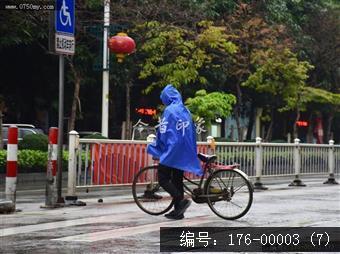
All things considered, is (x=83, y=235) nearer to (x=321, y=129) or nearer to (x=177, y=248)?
(x=177, y=248)

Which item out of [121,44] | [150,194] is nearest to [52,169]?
[150,194]

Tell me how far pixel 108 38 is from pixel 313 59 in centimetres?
1448

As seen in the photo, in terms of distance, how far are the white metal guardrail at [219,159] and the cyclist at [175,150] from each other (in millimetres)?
2390

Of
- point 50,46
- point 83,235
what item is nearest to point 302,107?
point 50,46

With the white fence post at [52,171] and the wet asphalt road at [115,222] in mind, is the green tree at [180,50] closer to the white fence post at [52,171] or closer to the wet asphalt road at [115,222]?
the wet asphalt road at [115,222]

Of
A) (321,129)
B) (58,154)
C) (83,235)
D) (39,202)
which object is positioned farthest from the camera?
(321,129)

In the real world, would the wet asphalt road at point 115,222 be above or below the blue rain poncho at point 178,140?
below

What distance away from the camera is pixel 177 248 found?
6.31 metres

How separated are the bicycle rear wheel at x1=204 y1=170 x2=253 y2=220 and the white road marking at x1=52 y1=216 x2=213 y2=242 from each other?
0.30 meters

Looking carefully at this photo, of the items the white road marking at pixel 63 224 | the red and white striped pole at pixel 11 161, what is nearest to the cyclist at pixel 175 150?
the white road marking at pixel 63 224

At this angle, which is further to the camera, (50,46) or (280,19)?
(280,19)

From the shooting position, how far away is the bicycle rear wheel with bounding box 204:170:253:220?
8.63 metres

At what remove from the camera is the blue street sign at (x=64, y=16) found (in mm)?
10250

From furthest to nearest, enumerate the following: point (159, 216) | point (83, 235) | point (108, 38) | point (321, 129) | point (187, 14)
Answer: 1. point (321, 129)
2. point (187, 14)
3. point (108, 38)
4. point (159, 216)
5. point (83, 235)
